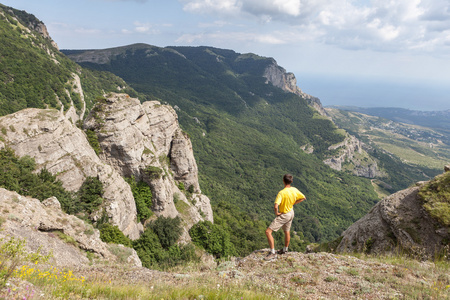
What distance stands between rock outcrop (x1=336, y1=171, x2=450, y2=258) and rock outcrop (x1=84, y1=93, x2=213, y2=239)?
884 inches

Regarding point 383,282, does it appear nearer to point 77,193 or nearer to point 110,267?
point 110,267

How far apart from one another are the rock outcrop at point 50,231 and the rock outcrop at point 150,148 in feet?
43.5

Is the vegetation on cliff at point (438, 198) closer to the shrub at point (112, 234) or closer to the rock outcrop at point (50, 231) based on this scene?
the rock outcrop at point (50, 231)

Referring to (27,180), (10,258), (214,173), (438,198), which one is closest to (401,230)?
(438,198)

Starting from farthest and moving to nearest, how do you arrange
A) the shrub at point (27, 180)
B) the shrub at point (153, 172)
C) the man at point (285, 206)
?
the shrub at point (153, 172) → the shrub at point (27, 180) → the man at point (285, 206)

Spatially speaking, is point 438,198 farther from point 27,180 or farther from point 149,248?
point 27,180

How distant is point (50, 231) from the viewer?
40.9ft

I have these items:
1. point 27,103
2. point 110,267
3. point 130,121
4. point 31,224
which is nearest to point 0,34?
point 27,103

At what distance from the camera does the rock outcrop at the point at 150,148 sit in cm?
2762

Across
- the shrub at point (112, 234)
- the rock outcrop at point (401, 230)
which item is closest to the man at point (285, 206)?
the rock outcrop at point (401, 230)

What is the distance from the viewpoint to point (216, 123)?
149 m

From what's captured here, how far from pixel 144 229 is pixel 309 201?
10147 cm

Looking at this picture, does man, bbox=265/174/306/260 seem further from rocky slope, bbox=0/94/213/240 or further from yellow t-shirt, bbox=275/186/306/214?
rocky slope, bbox=0/94/213/240

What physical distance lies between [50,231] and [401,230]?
66.5 feet
